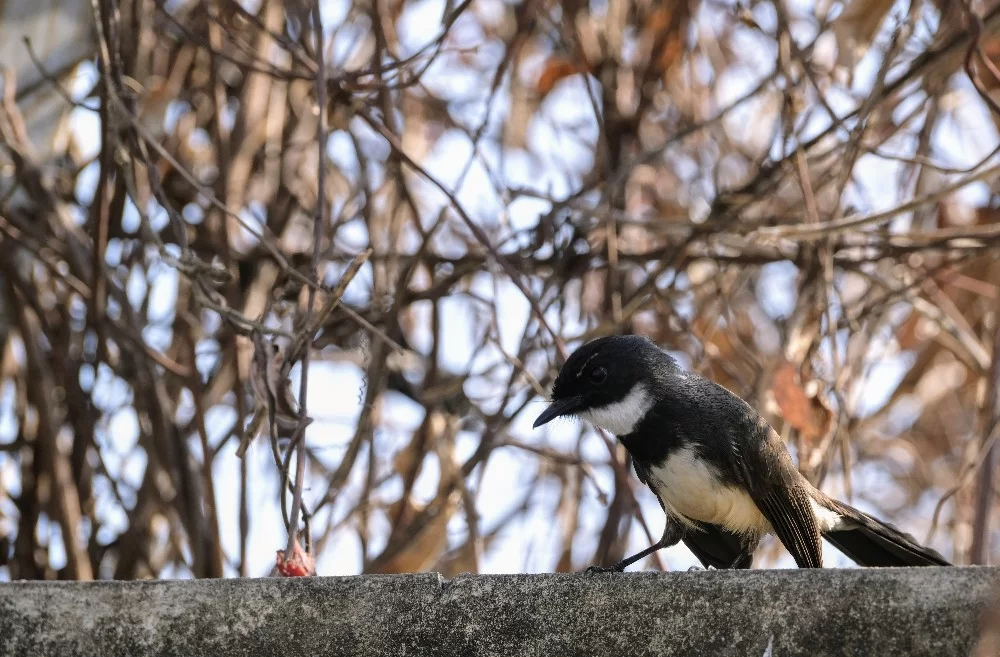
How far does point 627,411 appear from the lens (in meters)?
3.35

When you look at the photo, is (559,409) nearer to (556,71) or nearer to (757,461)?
(757,461)

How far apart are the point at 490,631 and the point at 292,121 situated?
3.65 metres

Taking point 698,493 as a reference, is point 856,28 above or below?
above

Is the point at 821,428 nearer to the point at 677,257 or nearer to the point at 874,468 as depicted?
the point at 677,257

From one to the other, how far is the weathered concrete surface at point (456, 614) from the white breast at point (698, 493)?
4.02 feet

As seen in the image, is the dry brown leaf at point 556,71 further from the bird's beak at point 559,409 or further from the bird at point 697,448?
the bird's beak at point 559,409

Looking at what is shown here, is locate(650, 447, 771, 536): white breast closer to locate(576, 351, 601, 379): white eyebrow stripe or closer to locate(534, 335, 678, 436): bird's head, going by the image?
locate(534, 335, 678, 436): bird's head

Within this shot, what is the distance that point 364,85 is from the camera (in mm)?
3969

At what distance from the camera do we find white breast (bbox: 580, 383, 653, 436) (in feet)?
11.0

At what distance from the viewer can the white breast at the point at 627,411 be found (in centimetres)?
334

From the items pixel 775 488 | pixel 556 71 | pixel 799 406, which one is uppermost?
pixel 556 71

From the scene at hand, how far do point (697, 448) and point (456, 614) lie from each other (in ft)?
4.48

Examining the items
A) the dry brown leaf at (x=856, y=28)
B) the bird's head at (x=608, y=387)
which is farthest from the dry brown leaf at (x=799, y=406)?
the dry brown leaf at (x=856, y=28)

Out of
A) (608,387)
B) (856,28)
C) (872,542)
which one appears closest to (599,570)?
(608,387)
